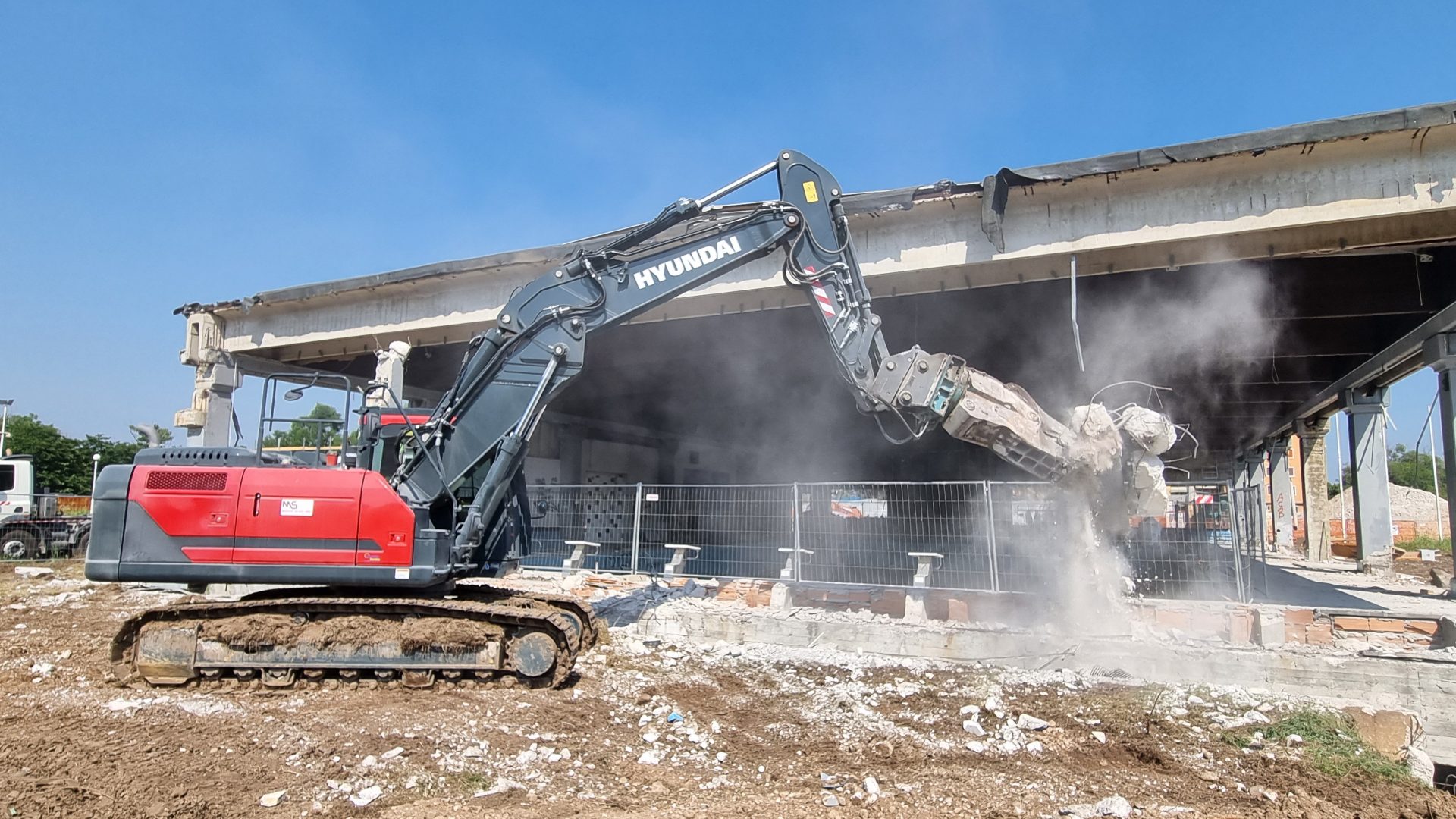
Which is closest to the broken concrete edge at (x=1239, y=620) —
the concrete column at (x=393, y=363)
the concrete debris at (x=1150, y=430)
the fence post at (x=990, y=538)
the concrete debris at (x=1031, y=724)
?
the fence post at (x=990, y=538)

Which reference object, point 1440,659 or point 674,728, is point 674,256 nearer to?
point 674,728

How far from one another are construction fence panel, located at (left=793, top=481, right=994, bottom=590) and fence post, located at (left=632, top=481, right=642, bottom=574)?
237 centimetres

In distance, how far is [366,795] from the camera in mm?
4254

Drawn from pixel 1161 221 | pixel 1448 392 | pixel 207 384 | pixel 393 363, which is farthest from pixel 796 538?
pixel 207 384

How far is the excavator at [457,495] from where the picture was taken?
646 cm

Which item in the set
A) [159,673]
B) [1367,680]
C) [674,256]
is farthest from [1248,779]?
[159,673]

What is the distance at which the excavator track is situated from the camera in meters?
6.45

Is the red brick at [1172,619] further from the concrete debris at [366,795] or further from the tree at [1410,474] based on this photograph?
the tree at [1410,474]

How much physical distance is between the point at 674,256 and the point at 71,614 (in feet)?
30.3

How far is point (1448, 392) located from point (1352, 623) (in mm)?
6910

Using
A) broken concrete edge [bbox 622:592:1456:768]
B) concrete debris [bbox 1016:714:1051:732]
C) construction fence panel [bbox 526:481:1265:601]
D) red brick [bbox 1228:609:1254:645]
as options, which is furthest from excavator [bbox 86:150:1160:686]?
concrete debris [bbox 1016:714:1051:732]

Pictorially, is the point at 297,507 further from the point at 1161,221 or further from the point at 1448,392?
the point at 1448,392

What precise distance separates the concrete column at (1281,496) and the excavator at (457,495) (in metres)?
24.0

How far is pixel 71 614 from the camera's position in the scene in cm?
1011
